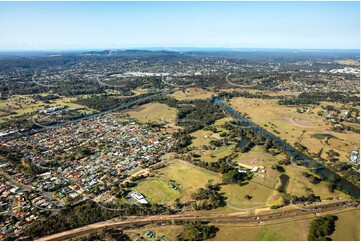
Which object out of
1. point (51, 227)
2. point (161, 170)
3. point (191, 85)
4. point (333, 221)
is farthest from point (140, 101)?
point (333, 221)

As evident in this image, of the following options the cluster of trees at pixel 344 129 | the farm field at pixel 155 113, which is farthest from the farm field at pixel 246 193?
the cluster of trees at pixel 344 129

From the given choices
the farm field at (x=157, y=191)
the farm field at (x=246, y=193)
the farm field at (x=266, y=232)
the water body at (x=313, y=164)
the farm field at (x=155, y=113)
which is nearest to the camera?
the farm field at (x=266, y=232)

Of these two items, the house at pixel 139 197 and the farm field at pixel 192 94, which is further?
the farm field at pixel 192 94

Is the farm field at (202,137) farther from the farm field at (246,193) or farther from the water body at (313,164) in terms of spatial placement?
the farm field at (246,193)

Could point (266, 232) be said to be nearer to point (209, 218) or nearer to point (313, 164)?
point (209, 218)

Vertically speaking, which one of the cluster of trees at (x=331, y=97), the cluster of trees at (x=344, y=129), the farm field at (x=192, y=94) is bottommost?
the cluster of trees at (x=344, y=129)

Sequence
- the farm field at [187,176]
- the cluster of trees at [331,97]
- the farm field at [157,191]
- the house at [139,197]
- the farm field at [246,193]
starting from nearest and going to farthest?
1. the farm field at [246,193]
2. the house at [139,197]
3. the farm field at [157,191]
4. the farm field at [187,176]
5. the cluster of trees at [331,97]

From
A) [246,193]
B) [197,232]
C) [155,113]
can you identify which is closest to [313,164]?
[246,193]
